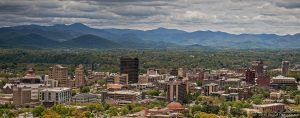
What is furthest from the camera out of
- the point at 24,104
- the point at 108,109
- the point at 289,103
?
the point at 289,103

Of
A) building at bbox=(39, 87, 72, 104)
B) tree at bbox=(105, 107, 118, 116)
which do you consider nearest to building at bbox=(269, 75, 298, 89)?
building at bbox=(39, 87, 72, 104)

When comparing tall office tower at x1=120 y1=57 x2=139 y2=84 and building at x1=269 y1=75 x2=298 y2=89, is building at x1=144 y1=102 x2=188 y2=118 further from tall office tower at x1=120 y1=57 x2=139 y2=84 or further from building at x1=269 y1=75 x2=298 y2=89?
tall office tower at x1=120 y1=57 x2=139 y2=84

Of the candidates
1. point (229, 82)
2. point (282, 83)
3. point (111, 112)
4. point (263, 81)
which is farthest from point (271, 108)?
point (229, 82)

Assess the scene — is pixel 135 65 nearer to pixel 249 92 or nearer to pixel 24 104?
pixel 249 92

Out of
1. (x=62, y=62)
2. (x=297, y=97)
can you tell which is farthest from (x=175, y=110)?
(x=62, y=62)

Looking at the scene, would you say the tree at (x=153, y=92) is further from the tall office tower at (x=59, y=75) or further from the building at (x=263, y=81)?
the building at (x=263, y=81)

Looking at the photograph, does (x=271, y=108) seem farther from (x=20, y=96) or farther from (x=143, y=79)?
(x=143, y=79)

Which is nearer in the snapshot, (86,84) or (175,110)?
(175,110)
